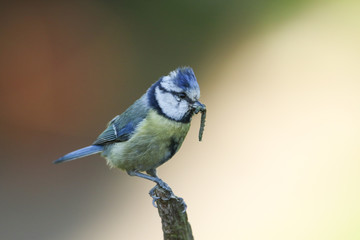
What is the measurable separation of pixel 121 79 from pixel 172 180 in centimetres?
151

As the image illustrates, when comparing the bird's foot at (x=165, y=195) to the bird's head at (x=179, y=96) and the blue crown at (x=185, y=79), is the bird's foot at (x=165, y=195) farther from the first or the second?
the blue crown at (x=185, y=79)

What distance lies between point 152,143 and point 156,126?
3.3 inches

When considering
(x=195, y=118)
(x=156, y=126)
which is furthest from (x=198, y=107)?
(x=195, y=118)

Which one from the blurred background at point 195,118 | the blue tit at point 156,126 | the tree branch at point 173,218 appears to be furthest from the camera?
the blurred background at point 195,118

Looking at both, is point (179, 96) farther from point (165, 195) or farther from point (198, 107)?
point (165, 195)

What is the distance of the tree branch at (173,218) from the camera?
79.6 inches

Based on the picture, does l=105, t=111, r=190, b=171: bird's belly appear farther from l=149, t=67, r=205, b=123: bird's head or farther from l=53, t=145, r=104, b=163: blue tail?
l=53, t=145, r=104, b=163: blue tail

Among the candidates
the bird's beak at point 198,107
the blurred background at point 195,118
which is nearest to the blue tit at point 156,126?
the bird's beak at point 198,107

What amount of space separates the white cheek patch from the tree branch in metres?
0.37

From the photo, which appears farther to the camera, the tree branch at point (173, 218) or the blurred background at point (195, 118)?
the blurred background at point (195, 118)

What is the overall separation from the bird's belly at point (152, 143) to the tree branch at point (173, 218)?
0.71 feet

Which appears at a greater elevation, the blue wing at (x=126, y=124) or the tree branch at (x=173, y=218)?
the blue wing at (x=126, y=124)

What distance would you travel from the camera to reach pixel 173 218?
2037 mm

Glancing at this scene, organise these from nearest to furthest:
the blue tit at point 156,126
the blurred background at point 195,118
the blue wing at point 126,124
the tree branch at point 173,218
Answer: the tree branch at point 173,218 < the blue tit at point 156,126 < the blue wing at point 126,124 < the blurred background at point 195,118
